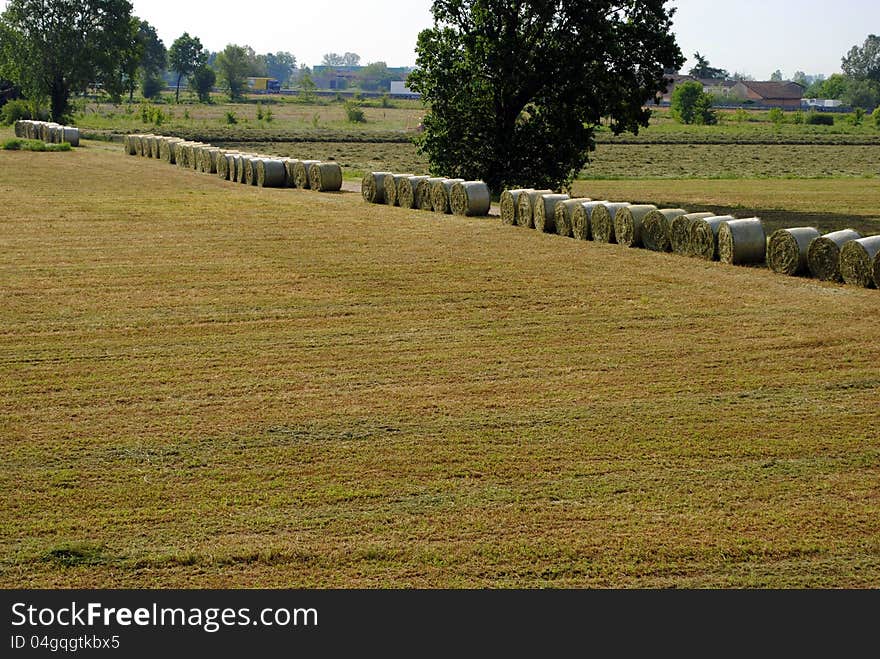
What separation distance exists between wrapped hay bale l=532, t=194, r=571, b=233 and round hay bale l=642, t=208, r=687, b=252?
3.59 m

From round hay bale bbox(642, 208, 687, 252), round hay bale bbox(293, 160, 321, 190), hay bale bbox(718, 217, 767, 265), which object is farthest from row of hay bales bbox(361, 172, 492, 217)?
hay bale bbox(718, 217, 767, 265)

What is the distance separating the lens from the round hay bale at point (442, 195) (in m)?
34.8

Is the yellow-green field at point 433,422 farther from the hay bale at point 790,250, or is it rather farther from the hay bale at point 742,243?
the hay bale at point 742,243

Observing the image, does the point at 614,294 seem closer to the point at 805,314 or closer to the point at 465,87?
the point at 805,314

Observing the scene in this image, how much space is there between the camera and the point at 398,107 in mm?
180625

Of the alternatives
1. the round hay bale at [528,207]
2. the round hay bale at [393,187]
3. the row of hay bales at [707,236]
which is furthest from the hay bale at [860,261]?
the round hay bale at [393,187]

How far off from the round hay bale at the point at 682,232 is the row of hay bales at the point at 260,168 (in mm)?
18326

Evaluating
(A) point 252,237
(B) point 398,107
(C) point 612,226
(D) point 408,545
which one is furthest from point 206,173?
(B) point 398,107

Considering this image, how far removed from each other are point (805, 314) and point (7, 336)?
13.1 meters

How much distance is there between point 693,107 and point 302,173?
3952 inches

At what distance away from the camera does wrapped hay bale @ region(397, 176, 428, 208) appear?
119 ft

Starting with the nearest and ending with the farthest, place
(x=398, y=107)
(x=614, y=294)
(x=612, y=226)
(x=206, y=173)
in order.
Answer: (x=614, y=294) < (x=612, y=226) < (x=206, y=173) < (x=398, y=107)

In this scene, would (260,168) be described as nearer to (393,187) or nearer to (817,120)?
(393,187)

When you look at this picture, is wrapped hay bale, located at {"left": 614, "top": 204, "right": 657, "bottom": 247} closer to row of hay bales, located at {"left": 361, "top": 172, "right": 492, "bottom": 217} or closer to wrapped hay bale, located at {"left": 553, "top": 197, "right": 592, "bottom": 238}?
wrapped hay bale, located at {"left": 553, "top": 197, "right": 592, "bottom": 238}
